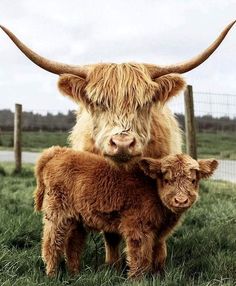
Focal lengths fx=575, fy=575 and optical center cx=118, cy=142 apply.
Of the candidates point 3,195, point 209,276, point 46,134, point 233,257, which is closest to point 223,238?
point 233,257

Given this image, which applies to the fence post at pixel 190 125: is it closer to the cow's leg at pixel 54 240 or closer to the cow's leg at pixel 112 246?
the cow's leg at pixel 112 246

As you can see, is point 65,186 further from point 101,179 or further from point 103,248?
point 103,248

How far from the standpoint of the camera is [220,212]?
281 inches

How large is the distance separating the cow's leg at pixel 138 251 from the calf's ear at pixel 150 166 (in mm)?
440

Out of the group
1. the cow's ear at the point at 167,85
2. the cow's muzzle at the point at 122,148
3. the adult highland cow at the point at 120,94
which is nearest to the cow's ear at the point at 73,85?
the adult highland cow at the point at 120,94

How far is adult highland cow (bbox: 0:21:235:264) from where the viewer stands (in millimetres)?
4672

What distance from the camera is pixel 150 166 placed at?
4297mm

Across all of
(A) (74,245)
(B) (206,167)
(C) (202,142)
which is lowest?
(A) (74,245)

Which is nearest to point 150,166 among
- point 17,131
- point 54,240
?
point 54,240

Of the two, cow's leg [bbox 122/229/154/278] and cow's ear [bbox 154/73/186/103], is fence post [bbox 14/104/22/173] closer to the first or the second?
cow's ear [bbox 154/73/186/103]

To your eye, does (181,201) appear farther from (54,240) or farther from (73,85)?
(73,85)

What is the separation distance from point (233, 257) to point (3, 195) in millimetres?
4657

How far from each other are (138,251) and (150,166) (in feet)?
2.08

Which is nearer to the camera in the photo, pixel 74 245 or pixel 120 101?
pixel 120 101
